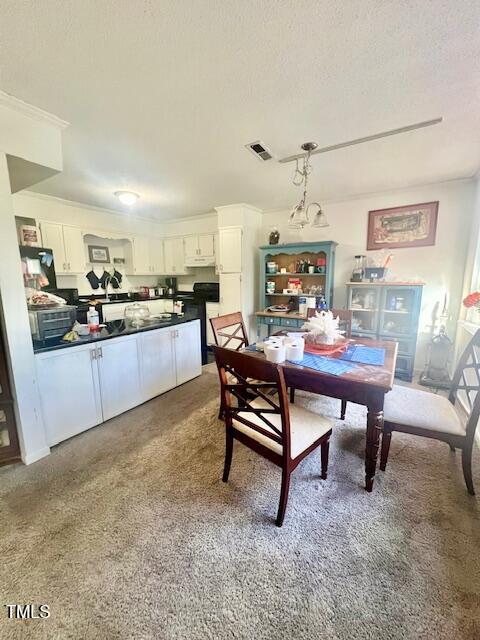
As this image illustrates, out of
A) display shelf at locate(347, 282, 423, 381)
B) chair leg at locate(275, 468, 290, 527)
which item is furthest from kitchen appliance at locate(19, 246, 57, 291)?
display shelf at locate(347, 282, 423, 381)

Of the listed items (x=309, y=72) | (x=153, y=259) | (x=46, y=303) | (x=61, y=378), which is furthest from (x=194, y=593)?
(x=153, y=259)

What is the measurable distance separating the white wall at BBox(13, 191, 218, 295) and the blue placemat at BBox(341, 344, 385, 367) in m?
3.56

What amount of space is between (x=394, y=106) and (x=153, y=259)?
4.50m

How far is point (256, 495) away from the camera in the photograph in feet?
5.23

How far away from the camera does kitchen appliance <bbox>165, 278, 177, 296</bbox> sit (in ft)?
18.0

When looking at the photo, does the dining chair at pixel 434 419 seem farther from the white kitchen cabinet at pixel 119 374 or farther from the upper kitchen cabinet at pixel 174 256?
the upper kitchen cabinet at pixel 174 256

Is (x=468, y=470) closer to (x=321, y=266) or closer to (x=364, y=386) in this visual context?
(x=364, y=386)

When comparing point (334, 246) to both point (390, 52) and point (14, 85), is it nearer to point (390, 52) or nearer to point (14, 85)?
point (390, 52)

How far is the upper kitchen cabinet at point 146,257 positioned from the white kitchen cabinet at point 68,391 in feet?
10.2

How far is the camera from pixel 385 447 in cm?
174

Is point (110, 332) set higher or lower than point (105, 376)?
higher

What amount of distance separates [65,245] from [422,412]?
470 centimetres

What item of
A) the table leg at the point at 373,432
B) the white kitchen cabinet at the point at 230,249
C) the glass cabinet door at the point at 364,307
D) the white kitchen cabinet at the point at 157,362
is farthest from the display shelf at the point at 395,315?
the white kitchen cabinet at the point at 157,362

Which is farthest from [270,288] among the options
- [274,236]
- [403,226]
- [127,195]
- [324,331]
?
[127,195]
